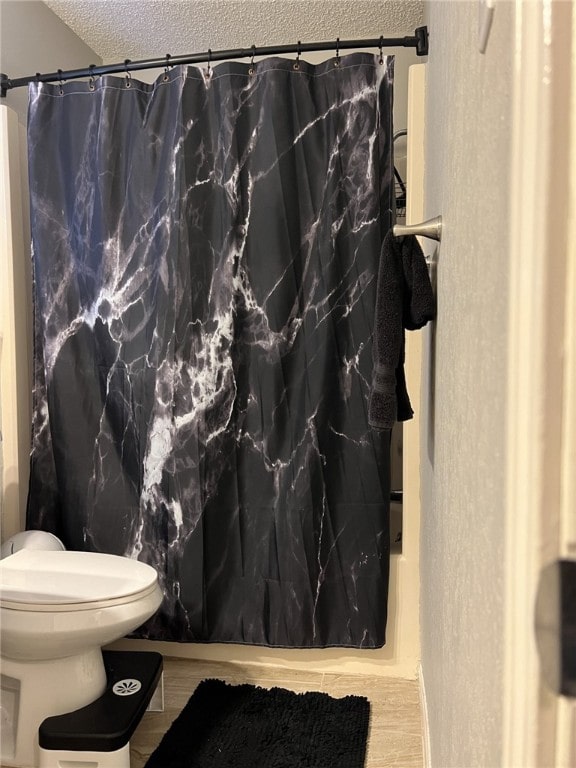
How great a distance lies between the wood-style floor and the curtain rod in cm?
208

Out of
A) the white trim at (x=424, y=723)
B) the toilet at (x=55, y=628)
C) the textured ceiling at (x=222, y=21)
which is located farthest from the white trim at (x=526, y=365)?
the textured ceiling at (x=222, y=21)

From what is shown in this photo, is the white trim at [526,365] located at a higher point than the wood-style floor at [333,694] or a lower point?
higher

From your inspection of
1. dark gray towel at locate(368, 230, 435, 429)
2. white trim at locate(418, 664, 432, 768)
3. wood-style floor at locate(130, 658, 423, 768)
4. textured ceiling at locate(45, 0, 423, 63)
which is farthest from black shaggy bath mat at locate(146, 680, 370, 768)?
textured ceiling at locate(45, 0, 423, 63)

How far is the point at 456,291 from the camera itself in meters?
0.96

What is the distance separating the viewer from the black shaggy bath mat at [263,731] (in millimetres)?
A: 1667

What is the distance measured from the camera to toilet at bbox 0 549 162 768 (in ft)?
5.13

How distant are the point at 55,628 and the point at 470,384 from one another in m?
1.31

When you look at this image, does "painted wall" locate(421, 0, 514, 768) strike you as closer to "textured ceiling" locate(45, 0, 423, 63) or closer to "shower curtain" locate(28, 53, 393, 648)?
"shower curtain" locate(28, 53, 393, 648)

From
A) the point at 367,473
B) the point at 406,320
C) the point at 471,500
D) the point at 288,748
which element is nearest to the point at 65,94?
the point at 406,320

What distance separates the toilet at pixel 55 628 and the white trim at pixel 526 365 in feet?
4.53

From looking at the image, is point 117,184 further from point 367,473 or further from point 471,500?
point 471,500

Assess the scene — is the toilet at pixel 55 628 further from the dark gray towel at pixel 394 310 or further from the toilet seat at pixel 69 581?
the dark gray towel at pixel 394 310

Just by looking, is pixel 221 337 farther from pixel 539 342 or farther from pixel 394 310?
pixel 539 342

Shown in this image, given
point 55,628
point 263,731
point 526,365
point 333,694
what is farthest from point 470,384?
point 333,694
